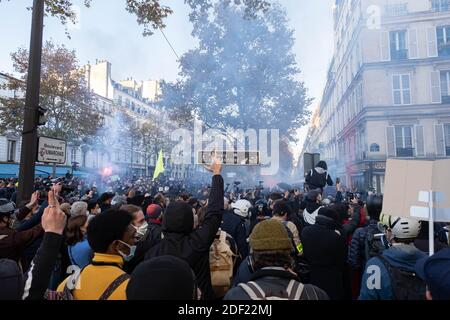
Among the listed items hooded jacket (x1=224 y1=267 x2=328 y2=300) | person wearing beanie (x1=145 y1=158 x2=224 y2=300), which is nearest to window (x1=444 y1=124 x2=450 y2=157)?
person wearing beanie (x1=145 y1=158 x2=224 y2=300)

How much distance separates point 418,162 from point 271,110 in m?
23.9

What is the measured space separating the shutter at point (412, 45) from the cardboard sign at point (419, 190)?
26100 mm

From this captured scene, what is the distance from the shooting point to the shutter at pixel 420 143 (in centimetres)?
2361

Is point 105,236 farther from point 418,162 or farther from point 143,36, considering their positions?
point 143,36

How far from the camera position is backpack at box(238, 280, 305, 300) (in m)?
1.66

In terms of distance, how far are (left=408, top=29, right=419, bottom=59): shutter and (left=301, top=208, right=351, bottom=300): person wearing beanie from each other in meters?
26.1

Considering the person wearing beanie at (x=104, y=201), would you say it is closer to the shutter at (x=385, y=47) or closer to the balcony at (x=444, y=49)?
the shutter at (x=385, y=47)

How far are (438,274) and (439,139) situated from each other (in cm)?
2592

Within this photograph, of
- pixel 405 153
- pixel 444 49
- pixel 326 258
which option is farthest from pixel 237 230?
pixel 444 49

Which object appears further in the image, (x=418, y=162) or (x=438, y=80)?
(x=438, y=80)

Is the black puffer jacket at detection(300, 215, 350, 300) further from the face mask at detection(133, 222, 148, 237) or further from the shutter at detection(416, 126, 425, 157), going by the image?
the shutter at detection(416, 126, 425, 157)

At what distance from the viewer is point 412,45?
24.9 m
